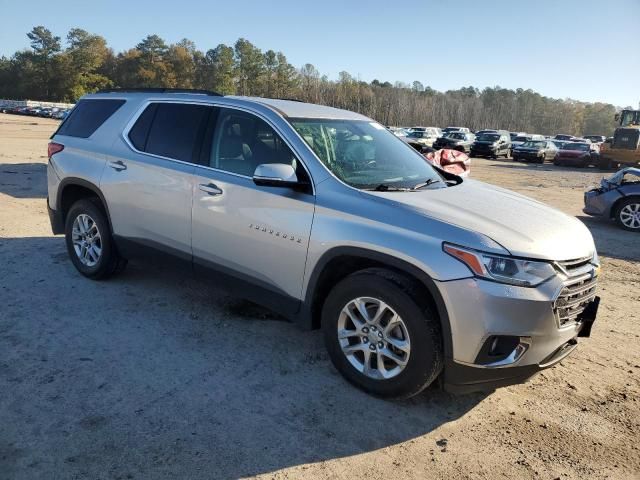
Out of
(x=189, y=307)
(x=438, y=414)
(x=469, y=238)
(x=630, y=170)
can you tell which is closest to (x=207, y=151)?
(x=189, y=307)

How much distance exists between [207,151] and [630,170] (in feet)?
33.4

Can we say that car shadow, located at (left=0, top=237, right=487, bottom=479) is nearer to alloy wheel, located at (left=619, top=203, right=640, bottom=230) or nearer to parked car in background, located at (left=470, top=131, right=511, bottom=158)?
alloy wheel, located at (left=619, top=203, right=640, bottom=230)

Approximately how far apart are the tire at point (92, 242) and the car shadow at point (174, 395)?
0.37m

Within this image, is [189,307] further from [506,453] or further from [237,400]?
[506,453]

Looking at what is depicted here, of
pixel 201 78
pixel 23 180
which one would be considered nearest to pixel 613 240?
pixel 23 180

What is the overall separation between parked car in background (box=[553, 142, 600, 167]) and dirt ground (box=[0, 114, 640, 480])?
28.7 meters

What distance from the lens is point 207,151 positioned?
415cm

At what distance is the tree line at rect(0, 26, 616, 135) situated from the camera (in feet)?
346

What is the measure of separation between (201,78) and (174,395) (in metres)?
124

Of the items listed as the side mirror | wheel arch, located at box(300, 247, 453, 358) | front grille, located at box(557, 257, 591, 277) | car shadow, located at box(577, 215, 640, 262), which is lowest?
car shadow, located at box(577, 215, 640, 262)

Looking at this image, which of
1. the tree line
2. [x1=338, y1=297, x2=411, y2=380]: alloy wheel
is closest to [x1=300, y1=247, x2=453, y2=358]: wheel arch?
[x1=338, y1=297, x2=411, y2=380]: alloy wheel

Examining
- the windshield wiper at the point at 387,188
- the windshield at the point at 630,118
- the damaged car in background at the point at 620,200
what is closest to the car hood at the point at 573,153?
the windshield at the point at 630,118

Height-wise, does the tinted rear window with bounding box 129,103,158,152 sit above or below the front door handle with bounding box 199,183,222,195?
above

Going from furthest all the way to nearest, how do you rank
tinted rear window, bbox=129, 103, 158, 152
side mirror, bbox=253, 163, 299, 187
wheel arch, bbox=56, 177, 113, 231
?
wheel arch, bbox=56, 177, 113, 231 → tinted rear window, bbox=129, 103, 158, 152 → side mirror, bbox=253, 163, 299, 187
